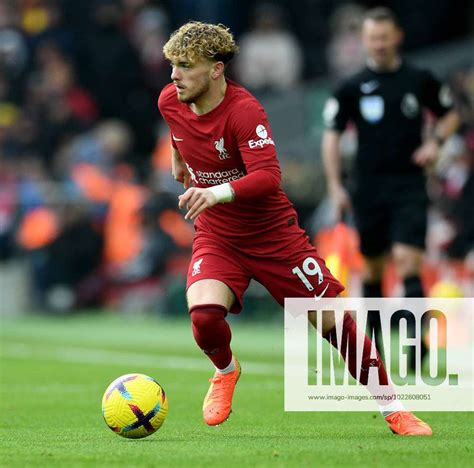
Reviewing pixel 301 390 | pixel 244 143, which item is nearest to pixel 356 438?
pixel 244 143

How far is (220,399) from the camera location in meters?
7.17

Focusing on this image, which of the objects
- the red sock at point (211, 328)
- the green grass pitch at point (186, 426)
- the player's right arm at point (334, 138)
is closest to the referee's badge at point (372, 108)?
the player's right arm at point (334, 138)

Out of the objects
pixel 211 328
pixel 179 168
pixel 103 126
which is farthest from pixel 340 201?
pixel 103 126

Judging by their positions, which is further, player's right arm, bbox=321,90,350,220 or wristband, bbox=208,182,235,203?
player's right arm, bbox=321,90,350,220

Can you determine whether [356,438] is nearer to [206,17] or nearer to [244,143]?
[244,143]

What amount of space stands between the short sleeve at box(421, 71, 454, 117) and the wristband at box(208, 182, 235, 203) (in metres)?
3.97

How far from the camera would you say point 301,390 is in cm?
902

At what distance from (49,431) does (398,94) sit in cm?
413

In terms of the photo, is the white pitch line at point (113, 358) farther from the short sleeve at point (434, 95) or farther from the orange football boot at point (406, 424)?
the orange football boot at point (406, 424)

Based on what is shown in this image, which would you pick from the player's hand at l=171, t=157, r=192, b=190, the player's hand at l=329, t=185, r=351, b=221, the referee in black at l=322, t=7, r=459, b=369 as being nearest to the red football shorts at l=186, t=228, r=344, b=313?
the player's hand at l=171, t=157, r=192, b=190

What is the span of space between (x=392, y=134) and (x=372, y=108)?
24 cm

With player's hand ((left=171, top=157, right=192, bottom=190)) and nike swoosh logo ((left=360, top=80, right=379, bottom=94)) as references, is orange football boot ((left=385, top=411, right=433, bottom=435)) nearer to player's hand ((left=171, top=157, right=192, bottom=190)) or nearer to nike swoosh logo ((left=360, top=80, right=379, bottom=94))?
player's hand ((left=171, top=157, right=192, bottom=190))

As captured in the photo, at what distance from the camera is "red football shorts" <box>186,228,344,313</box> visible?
7.05m

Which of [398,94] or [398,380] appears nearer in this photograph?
[398,380]
